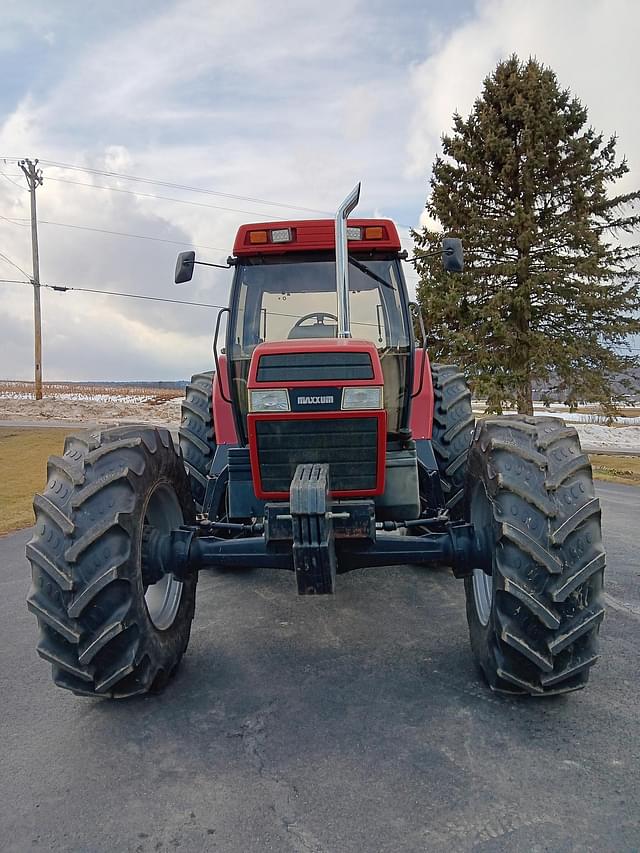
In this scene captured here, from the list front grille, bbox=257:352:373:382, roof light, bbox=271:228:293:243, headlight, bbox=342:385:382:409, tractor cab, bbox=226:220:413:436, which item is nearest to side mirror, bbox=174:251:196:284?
tractor cab, bbox=226:220:413:436

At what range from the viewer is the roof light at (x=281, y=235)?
4.22 m

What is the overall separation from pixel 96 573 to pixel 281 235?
8.08 feet

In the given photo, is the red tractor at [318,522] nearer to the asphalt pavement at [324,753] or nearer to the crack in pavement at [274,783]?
the asphalt pavement at [324,753]

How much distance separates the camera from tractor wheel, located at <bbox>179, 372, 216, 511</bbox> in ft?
16.0

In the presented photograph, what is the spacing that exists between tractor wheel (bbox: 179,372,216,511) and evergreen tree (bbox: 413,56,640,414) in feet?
46.3

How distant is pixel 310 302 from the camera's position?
4.53 metres

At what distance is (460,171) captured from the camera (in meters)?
19.8

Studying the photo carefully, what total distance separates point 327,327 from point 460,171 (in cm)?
1751

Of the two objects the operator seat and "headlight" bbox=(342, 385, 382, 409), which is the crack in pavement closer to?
"headlight" bbox=(342, 385, 382, 409)

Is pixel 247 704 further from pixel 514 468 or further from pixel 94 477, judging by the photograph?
pixel 514 468

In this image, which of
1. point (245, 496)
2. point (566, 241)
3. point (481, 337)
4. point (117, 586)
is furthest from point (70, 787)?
point (566, 241)

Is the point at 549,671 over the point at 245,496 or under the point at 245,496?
under

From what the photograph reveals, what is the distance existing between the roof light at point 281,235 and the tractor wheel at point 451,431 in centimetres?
180

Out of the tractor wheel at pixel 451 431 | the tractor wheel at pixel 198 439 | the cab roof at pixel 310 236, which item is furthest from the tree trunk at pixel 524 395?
the cab roof at pixel 310 236
